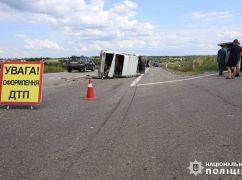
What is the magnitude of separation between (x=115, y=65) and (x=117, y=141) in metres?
23.1

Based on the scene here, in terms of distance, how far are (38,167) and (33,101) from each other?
568 centimetres

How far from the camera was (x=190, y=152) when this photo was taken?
523 cm

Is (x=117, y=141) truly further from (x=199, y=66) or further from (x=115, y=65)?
(x=199, y=66)

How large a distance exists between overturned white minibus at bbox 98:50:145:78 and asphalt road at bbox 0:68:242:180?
18103 millimetres

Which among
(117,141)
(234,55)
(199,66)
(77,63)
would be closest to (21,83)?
(117,141)

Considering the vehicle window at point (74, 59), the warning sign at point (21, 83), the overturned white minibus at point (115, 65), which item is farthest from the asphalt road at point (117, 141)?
the vehicle window at point (74, 59)

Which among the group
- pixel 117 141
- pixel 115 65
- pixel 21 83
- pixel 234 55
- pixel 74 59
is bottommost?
pixel 117 141

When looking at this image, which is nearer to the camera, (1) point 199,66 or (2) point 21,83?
(2) point 21,83

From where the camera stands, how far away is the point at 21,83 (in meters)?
10.4

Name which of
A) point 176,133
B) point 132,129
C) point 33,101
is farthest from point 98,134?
point 33,101

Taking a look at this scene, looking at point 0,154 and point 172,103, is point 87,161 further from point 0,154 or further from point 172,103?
point 172,103

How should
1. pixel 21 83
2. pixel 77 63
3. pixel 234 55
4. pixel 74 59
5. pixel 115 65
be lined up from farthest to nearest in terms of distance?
pixel 74 59
pixel 77 63
pixel 115 65
pixel 234 55
pixel 21 83

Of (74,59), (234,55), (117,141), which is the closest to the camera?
(117,141)

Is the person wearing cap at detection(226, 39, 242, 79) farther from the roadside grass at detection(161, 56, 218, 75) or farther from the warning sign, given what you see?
the warning sign
